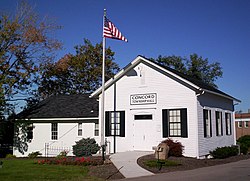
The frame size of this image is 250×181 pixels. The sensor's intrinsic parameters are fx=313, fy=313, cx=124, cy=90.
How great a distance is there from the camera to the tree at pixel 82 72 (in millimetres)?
41594

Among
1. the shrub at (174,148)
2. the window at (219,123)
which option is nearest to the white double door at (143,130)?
the shrub at (174,148)

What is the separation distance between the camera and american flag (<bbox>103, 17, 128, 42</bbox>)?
18.5 metres

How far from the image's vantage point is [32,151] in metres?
27.1

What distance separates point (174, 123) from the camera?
20375 mm

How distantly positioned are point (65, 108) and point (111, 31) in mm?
11334

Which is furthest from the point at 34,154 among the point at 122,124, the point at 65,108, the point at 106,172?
the point at 106,172

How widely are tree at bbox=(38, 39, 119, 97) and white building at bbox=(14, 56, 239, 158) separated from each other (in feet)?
60.5

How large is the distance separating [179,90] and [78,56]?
24443 mm

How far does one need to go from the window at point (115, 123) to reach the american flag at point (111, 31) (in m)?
5.93

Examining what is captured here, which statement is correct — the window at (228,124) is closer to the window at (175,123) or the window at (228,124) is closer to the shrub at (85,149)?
the window at (175,123)

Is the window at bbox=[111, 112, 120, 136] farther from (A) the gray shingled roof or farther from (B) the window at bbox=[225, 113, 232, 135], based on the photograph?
(B) the window at bbox=[225, 113, 232, 135]

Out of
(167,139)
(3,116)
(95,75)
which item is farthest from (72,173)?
(95,75)

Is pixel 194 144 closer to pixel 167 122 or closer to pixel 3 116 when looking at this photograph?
pixel 167 122

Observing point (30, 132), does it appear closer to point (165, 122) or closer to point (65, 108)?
point (65, 108)
